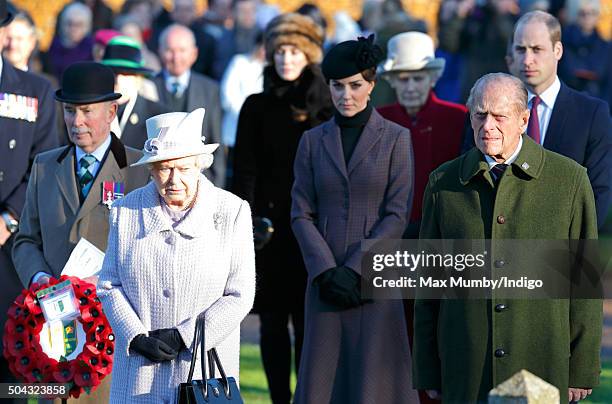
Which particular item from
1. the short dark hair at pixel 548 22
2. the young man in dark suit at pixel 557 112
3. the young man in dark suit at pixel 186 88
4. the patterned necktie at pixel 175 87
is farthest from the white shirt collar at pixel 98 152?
the patterned necktie at pixel 175 87

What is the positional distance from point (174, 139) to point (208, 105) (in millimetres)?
4959

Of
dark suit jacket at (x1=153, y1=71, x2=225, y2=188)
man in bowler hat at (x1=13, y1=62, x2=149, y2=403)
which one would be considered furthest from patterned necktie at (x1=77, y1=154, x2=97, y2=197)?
dark suit jacket at (x1=153, y1=71, x2=225, y2=188)

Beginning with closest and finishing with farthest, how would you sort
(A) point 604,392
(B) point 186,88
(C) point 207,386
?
1. (C) point 207,386
2. (A) point 604,392
3. (B) point 186,88

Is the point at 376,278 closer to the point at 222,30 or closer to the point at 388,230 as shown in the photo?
the point at 388,230

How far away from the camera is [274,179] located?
385 inches

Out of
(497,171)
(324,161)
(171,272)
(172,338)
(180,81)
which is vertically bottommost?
(172,338)

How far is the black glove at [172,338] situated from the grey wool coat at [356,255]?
1.55m

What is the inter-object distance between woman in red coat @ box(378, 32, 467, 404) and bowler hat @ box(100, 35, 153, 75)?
1754 mm

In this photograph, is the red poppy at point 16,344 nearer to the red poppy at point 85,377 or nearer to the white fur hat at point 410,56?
the red poppy at point 85,377

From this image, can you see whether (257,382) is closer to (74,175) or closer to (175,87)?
(175,87)

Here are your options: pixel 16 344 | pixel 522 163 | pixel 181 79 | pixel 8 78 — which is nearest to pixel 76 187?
pixel 16 344

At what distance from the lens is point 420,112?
30.8 feet

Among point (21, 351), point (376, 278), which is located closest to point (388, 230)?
point (376, 278)

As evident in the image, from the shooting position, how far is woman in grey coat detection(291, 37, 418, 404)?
823cm
